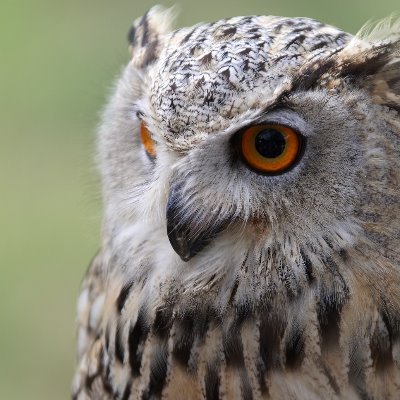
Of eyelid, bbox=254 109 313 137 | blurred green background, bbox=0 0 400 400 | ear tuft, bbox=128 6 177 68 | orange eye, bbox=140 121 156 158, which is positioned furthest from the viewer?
blurred green background, bbox=0 0 400 400

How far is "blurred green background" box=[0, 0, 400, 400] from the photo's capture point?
3395 millimetres

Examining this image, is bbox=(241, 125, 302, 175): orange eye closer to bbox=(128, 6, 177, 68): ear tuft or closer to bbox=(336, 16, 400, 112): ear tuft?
bbox=(336, 16, 400, 112): ear tuft

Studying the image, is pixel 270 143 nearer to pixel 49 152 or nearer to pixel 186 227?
pixel 186 227

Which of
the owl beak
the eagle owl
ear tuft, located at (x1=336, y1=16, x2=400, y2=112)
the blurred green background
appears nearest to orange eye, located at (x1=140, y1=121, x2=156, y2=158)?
the eagle owl

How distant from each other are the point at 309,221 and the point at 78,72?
311 centimetres

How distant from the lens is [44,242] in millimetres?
3736

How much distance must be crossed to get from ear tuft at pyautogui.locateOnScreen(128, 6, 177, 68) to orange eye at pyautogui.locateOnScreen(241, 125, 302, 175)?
1.04 ft

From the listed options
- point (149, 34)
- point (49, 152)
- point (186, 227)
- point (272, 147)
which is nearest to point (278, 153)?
point (272, 147)

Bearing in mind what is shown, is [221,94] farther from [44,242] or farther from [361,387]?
[44,242]

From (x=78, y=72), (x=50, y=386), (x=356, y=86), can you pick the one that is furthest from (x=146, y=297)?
(x=78, y=72)

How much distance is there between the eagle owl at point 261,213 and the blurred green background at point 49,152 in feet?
4.52

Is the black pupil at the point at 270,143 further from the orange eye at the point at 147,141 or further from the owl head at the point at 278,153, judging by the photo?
the orange eye at the point at 147,141

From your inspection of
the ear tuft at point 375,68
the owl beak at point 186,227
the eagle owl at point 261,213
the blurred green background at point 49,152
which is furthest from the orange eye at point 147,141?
the blurred green background at point 49,152

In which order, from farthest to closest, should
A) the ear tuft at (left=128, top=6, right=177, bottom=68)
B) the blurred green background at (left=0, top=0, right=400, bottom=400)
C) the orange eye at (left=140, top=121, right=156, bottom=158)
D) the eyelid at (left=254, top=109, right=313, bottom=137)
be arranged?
the blurred green background at (left=0, top=0, right=400, bottom=400)
the ear tuft at (left=128, top=6, right=177, bottom=68)
the orange eye at (left=140, top=121, right=156, bottom=158)
the eyelid at (left=254, top=109, right=313, bottom=137)
